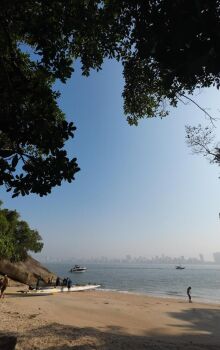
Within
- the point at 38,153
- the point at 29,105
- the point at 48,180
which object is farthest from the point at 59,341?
the point at 29,105

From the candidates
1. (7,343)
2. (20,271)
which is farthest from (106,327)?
(20,271)

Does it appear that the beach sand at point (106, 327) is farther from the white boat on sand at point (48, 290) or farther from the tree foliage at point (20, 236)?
the tree foliage at point (20, 236)

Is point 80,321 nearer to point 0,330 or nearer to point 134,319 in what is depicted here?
Result: point 134,319

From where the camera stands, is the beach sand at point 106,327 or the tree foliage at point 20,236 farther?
the tree foliage at point 20,236

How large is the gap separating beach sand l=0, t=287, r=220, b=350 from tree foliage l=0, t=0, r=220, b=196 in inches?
248

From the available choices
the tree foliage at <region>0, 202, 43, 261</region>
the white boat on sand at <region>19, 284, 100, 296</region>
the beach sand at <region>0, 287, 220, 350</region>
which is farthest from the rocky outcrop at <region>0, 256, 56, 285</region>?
the beach sand at <region>0, 287, 220, 350</region>

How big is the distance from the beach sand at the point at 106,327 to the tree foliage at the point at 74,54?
631 cm

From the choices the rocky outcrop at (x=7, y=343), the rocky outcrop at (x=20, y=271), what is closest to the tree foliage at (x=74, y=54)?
the rocky outcrop at (x=7, y=343)

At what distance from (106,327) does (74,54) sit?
46.5 ft

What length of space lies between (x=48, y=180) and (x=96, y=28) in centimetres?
453

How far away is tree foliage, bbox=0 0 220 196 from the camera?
511 centimetres

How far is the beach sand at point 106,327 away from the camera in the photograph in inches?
478

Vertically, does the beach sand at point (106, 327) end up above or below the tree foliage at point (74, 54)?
below

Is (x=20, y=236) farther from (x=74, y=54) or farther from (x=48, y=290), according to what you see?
(x=74, y=54)
